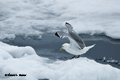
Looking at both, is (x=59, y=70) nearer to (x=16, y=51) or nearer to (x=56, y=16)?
(x=16, y=51)

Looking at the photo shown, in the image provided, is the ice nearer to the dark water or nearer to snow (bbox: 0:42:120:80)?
snow (bbox: 0:42:120:80)

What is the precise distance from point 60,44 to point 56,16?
1.95m

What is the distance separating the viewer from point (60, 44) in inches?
223

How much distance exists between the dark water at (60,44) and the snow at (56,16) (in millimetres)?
225

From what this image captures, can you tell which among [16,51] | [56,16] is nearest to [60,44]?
[16,51]

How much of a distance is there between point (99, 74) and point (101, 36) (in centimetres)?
228

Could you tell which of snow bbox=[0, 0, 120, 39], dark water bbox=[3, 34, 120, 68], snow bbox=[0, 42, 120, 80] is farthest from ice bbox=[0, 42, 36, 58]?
snow bbox=[0, 0, 120, 39]

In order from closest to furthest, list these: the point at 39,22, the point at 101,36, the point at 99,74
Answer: the point at 99,74 → the point at 101,36 → the point at 39,22

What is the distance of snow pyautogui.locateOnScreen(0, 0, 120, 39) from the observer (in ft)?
20.4

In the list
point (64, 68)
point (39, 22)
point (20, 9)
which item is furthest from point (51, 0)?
point (64, 68)

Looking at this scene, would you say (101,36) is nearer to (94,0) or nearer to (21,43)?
(21,43)

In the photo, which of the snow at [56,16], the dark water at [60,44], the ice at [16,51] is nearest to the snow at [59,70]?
the ice at [16,51]

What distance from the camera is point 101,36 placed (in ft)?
19.3

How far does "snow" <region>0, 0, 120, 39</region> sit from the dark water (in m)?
0.22
